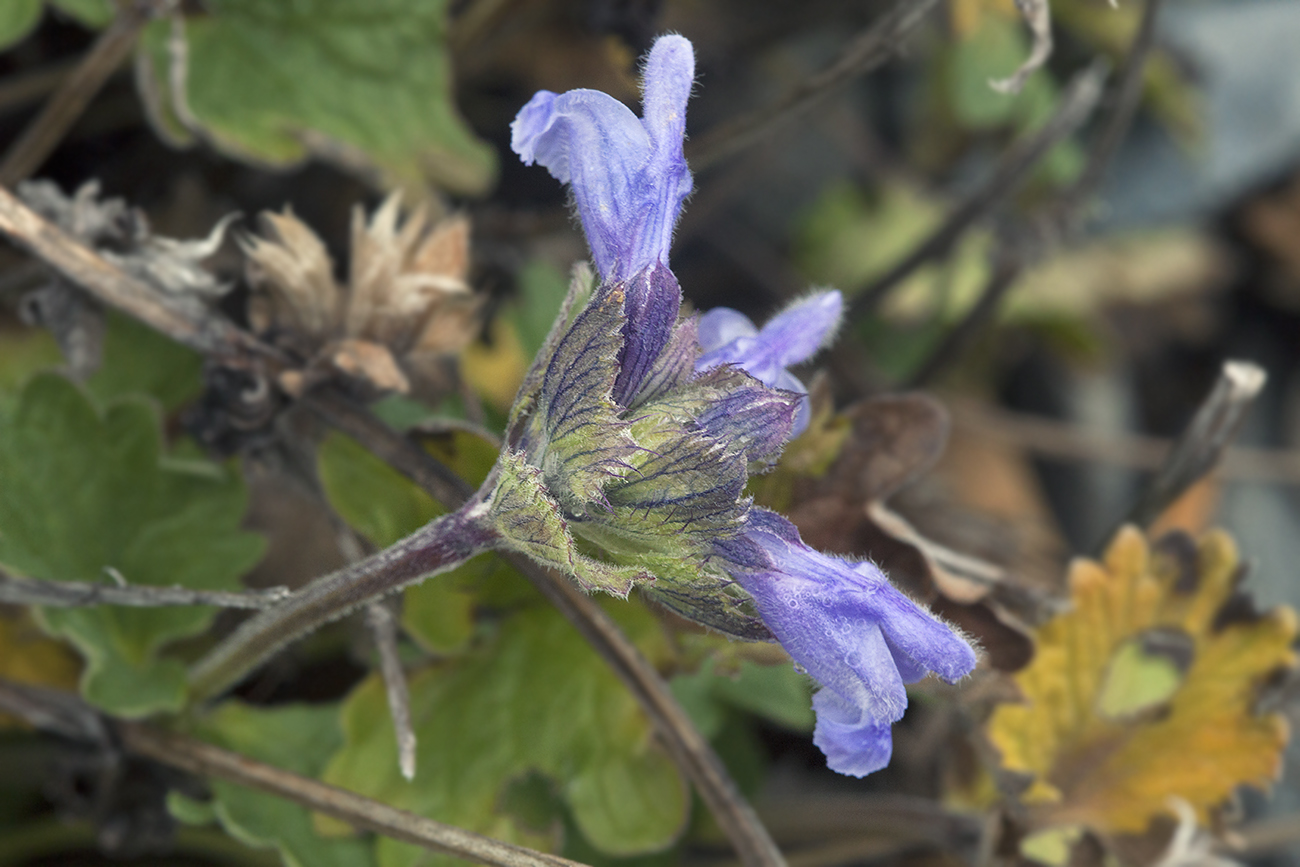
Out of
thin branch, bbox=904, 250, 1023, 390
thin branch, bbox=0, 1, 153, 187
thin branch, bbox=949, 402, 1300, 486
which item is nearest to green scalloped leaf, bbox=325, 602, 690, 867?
thin branch, bbox=0, 1, 153, 187

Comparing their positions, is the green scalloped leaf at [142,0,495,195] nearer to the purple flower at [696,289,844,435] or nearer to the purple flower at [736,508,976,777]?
the purple flower at [696,289,844,435]

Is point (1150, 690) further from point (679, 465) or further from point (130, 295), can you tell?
point (130, 295)

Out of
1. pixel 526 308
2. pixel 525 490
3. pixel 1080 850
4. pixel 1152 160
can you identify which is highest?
pixel 1152 160

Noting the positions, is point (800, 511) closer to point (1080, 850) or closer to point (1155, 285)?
point (1080, 850)

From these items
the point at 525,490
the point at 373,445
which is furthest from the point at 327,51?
the point at 525,490

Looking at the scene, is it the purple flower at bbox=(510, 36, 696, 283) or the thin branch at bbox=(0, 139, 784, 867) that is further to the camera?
the thin branch at bbox=(0, 139, 784, 867)

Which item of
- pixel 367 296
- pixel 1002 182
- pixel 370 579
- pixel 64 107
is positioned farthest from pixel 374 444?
pixel 1002 182
